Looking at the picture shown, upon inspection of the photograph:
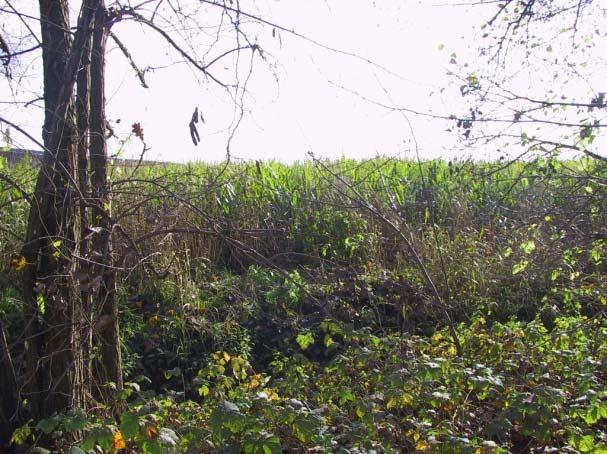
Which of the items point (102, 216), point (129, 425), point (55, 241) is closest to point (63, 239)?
point (55, 241)

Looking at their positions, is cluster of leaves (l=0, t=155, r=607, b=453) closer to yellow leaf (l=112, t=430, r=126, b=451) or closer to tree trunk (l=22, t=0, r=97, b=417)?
yellow leaf (l=112, t=430, r=126, b=451)

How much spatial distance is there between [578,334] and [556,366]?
51 centimetres

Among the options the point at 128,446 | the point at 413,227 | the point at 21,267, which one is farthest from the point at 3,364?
the point at 413,227

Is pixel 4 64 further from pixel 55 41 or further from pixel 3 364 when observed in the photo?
pixel 3 364

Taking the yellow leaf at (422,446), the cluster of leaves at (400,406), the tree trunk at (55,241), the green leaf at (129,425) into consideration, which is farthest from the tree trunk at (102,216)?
the yellow leaf at (422,446)

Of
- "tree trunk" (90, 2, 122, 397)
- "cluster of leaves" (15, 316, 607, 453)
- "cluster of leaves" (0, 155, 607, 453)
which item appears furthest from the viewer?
"tree trunk" (90, 2, 122, 397)

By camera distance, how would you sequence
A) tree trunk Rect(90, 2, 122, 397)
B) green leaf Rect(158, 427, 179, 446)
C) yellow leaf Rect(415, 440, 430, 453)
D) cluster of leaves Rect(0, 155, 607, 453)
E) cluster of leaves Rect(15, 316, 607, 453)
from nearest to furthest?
green leaf Rect(158, 427, 179, 446) → cluster of leaves Rect(15, 316, 607, 453) → yellow leaf Rect(415, 440, 430, 453) → cluster of leaves Rect(0, 155, 607, 453) → tree trunk Rect(90, 2, 122, 397)

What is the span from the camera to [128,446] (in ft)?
11.8

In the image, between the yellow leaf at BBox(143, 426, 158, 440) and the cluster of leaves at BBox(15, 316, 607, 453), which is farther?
the cluster of leaves at BBox(15, 316, 607, 453)

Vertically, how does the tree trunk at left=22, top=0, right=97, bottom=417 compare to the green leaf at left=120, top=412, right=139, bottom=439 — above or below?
above

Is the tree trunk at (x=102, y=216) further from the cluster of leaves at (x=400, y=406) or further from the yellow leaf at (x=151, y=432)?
the yellow leaf at (x=151, y=432)

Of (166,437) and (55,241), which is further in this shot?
(55,241)

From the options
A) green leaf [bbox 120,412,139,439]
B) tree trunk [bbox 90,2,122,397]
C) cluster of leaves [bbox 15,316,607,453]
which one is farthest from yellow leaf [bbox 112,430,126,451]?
tree trunk [bbox 90,2,122,397]

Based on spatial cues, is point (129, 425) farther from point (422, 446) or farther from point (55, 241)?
point (422, 446)
